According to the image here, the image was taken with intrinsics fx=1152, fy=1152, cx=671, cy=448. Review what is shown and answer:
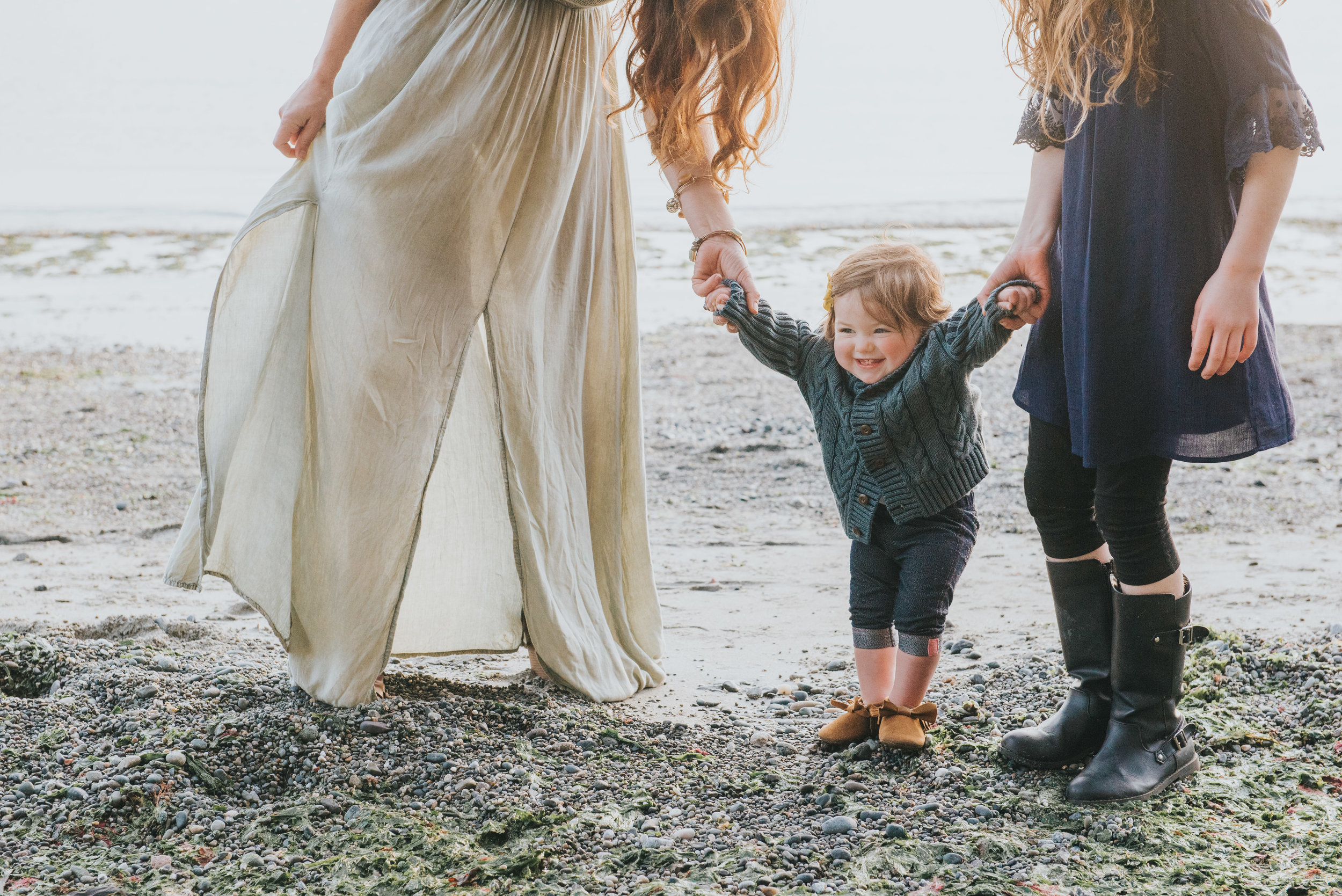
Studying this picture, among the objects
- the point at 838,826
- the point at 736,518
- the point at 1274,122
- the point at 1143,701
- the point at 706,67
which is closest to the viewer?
the point at 1274,122

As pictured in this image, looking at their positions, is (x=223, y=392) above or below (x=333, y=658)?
above

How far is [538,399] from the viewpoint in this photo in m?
Answer: 2.59

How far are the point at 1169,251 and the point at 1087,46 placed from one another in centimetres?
39

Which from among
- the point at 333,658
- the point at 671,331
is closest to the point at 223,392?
the point at 333,658

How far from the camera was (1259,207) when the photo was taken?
186cm

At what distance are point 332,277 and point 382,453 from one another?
1.22 ft

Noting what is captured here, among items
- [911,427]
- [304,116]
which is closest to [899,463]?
[911,427]

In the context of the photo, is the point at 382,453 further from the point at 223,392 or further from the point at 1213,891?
the point at 1213,891

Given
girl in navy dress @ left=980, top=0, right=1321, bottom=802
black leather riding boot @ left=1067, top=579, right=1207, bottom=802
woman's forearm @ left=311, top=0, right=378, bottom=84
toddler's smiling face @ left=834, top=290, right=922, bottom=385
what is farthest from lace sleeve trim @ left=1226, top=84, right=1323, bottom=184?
woman's forearm @ left=311, top=0, right=378, bottom=84

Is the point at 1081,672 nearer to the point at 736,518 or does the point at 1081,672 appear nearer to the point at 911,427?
the point at 911,427

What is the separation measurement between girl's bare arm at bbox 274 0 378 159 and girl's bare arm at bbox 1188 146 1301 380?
1746mm

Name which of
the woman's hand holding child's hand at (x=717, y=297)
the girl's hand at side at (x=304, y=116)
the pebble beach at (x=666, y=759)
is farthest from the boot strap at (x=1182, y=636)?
the girl's hand at side at (x=304, y=116)

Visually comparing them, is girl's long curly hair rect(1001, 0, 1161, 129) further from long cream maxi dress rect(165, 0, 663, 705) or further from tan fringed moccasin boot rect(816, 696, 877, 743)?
tan fringed moccasin boot rect(816, 696, 877, 743)

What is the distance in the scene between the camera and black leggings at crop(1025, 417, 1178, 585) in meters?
2.11
